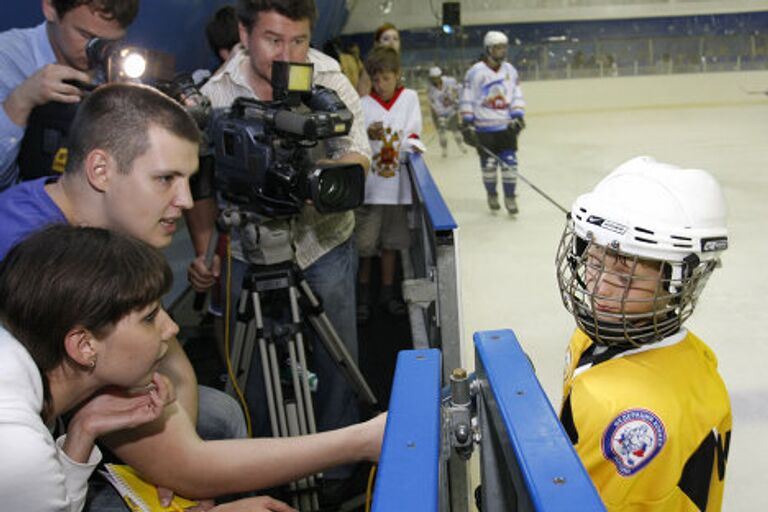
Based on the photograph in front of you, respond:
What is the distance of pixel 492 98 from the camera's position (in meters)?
5.43

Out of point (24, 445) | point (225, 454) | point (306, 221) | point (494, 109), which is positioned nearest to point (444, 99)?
point (494, 109)

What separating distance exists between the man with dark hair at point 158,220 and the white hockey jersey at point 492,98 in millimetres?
4134

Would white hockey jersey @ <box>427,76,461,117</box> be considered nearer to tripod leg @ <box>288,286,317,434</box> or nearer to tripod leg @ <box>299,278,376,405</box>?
tripod leg @ <box>299,278,376,405</box>

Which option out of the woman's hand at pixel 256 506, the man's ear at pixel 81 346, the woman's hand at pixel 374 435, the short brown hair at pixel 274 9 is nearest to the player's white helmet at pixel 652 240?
the woman's hand at pixel 374 435

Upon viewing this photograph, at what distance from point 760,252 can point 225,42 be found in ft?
10.7

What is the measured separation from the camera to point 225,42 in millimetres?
3225

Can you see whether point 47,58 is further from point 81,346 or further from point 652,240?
point 652,240

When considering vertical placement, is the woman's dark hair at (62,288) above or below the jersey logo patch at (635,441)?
above

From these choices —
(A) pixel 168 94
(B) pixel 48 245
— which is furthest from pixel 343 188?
(B) pixel 48 245

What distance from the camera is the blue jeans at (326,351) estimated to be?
206 cm

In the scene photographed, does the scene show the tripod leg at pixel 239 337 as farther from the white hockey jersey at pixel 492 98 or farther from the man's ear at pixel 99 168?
the white hockey jersey at pixel 492 98

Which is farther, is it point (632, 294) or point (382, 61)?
Result: point (382, 61)

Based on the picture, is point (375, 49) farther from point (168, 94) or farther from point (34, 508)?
point (34, 508)

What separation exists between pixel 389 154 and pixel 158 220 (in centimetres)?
213
